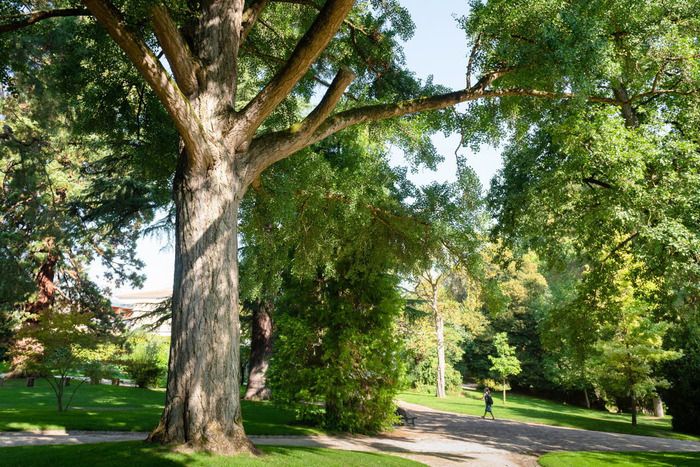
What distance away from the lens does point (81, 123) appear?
1101cm

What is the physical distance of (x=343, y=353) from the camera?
13938 millimetres

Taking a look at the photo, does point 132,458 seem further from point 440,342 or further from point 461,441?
point 440,342

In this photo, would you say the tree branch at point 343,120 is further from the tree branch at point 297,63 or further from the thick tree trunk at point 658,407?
the thick tree trunk at point 658,407

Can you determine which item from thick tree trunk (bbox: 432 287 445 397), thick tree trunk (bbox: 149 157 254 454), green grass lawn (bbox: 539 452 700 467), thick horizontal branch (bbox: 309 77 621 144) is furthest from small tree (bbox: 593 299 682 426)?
thick tree trunk (bbox: 149 157 254 454)

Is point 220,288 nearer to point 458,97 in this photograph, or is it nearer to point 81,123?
point 458,97

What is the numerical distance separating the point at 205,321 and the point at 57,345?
9037 mm

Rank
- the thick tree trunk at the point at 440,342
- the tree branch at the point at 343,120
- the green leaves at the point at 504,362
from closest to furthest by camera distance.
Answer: the tree branch at the point at 343,120
the thick tree trunk at the point at 440,342
the green leaves at the point at 504,362

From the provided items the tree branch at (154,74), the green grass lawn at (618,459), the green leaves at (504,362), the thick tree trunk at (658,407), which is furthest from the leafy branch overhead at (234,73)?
the thick tree trunk at (658,407)

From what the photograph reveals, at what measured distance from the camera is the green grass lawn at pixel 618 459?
36.1 ft

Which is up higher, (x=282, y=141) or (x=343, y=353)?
(x=282, y=141)

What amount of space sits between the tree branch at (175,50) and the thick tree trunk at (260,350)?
15816 millimetres

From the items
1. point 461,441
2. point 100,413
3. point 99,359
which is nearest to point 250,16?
point 99,359

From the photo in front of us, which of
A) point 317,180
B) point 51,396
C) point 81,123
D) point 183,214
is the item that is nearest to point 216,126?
point 183,214

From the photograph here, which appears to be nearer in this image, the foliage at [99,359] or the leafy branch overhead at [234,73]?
the leafy branch overhead at [234,73]
